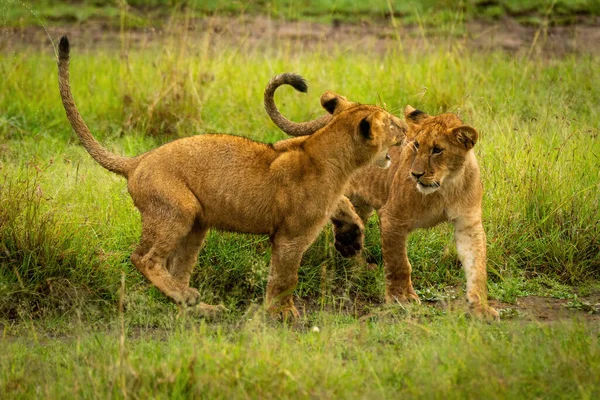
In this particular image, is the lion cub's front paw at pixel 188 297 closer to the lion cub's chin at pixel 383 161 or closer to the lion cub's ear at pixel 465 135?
the lion cub's chin at pixel 383 161

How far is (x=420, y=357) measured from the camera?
15.3 ft

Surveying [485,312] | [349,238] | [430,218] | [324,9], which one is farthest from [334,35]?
[485,312]

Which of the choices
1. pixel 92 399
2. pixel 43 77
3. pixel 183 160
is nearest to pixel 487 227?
pixel 183 160

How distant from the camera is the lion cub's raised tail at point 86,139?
→ 6.02 m

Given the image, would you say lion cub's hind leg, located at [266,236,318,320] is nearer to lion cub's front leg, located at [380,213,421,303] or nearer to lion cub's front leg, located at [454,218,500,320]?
lion cub's front leg, located at [380,213,421,303]

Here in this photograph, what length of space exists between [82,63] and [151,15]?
8.49 feet

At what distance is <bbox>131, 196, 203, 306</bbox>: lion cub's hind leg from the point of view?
5691 millimetres

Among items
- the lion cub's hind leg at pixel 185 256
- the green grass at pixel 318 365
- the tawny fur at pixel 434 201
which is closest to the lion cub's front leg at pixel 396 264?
the tawny fur at pixel 434 201

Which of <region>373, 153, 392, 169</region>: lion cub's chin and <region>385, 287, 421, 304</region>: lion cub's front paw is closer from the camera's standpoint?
<region>373, 153, 392, 169</region>: lion cub's chin

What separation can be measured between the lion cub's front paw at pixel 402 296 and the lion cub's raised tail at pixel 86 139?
1.65 metres

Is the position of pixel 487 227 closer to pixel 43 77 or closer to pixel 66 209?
pixel 66 209

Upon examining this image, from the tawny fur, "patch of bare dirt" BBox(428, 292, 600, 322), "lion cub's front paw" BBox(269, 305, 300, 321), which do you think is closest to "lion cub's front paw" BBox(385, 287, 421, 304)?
the tawny fur

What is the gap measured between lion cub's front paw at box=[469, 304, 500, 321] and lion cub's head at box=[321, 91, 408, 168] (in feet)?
3.10

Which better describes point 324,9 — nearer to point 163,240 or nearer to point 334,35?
point 334,35
